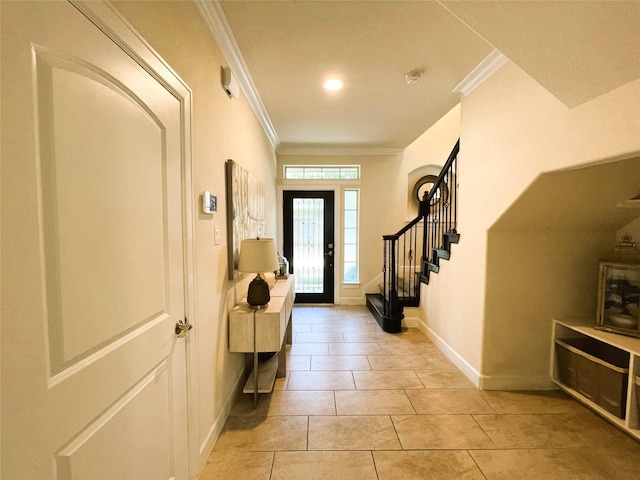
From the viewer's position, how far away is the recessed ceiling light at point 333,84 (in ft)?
8.58

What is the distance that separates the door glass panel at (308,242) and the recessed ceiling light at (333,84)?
2.43m

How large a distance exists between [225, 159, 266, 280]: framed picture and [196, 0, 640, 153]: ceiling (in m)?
0.82

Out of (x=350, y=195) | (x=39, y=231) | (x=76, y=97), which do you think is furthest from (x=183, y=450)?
(x=350, y=195)

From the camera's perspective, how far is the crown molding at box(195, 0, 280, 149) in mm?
1661

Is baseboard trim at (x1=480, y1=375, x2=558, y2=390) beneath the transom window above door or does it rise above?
beneath

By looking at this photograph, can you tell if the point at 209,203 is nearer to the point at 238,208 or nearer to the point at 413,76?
the point at 238,208

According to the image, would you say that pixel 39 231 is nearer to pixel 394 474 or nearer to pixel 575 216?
pixel 394 474

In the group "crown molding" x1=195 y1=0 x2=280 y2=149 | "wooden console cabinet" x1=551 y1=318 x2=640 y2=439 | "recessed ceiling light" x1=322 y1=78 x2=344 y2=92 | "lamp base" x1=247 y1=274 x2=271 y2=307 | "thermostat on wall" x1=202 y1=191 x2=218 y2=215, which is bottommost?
"wooden console cabinet" x1=551 y1=318 x2=640 y2=439

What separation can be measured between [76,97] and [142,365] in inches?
36.9

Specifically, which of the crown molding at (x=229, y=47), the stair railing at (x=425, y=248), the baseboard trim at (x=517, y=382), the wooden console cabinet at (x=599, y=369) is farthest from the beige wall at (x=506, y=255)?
the crown molding at (x=229, y=47)

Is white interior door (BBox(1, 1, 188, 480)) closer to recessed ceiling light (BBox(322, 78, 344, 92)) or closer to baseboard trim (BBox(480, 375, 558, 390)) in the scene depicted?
recessed ceiling light (BBox(322, 78, 344, 92))

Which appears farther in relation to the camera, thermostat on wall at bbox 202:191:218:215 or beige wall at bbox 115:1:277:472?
thermostat on wall at bbox 202:191:218:215

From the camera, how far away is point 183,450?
1445 mm

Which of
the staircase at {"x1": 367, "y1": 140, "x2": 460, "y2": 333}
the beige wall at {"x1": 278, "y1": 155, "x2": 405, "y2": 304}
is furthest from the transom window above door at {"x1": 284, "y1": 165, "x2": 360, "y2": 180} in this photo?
the staircase at {"x1": 367, "y1": 140, "x2": 460, "y2": 333}
